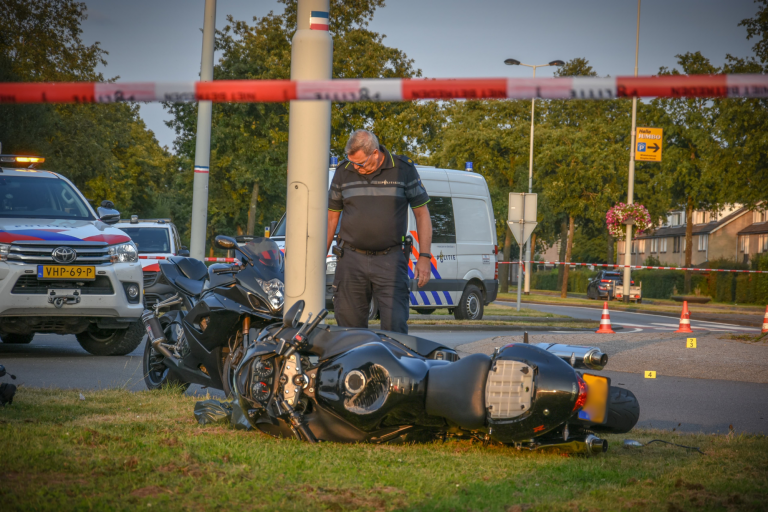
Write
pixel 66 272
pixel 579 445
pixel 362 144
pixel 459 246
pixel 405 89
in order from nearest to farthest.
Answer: pixel 405 89 → pixel 579 445 → pixel 362 144 → pixel 66 272 → pixel 459 246

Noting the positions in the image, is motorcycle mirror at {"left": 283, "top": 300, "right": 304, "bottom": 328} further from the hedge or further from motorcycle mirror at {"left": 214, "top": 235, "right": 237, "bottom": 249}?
the hedge

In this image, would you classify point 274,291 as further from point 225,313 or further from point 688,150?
point 688,150

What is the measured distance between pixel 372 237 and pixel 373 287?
0.34m

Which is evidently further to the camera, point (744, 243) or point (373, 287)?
point (744, 243)

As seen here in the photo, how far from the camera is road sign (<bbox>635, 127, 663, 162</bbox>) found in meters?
30.8

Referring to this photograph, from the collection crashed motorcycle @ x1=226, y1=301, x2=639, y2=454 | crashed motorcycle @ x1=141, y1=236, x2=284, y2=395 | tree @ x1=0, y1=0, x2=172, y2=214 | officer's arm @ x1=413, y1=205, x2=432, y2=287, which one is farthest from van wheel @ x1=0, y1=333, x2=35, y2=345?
tree @ x1=0, y1=0, x2=172, y2=214

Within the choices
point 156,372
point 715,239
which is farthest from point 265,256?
→ point 715,239

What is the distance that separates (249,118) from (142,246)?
14.7 meters

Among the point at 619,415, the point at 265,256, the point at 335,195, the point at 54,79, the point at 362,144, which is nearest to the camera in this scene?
the point at 619,415

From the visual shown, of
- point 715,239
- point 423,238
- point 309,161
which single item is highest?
point 715,239

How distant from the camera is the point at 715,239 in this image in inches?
2837

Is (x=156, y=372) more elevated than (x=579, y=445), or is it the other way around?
(x=579, y=445)

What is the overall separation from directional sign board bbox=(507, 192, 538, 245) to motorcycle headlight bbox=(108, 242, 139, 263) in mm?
12259

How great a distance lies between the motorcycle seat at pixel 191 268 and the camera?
6.56m
